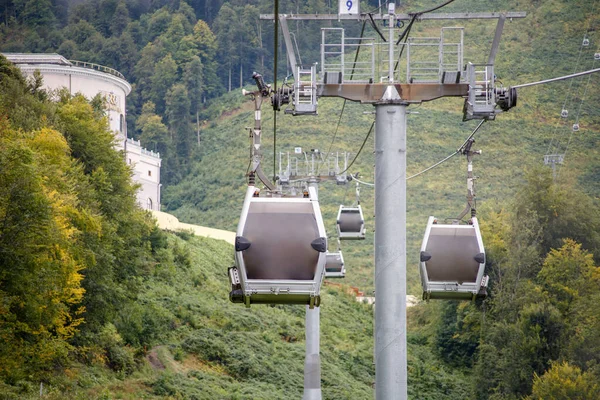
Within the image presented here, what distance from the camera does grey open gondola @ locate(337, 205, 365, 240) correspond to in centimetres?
3950

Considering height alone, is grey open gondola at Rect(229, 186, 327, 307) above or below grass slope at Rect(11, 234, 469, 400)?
above

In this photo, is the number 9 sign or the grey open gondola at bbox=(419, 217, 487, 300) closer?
the number 9 sign

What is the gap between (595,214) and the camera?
58.4 m

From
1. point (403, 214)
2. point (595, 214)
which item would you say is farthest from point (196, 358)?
point (403, 214)

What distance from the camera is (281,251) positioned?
16.9 m

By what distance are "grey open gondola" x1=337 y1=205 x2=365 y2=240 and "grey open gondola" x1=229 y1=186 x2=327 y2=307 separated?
22.2 meters

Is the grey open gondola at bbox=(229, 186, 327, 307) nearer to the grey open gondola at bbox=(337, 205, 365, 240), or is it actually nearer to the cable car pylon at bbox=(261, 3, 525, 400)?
the cable car pylon at bbox=(261, 3, 525, 400)

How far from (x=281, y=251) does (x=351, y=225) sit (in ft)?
75.0

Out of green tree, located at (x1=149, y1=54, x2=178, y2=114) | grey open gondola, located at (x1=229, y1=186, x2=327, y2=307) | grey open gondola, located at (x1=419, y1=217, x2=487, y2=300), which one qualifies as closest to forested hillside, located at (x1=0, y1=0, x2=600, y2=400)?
grey open gondola, located at (x1=419, y1=217, x2=487, y2=300)

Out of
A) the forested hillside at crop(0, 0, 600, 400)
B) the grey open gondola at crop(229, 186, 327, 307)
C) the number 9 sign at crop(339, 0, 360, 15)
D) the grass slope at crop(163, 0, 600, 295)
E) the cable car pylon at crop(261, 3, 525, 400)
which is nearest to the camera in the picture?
the cable car pylon at crop(261, 3, 525, 400)

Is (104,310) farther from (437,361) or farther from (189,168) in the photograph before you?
(189,168)

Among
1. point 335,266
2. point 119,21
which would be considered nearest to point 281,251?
point 335,266

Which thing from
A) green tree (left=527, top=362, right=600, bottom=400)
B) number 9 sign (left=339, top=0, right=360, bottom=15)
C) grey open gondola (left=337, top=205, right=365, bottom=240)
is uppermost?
number 9 sign (left=339, top=0, right=360, bottom=15)

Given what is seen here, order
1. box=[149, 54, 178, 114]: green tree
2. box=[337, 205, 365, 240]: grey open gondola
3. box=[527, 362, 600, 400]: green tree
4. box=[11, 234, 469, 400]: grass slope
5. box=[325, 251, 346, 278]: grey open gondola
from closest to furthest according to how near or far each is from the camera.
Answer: box=[11, 234, 469, 400]: grass slope < box=[337, 205, 365, 240]: grey open gondola < box=[325, 251, 346, 278]: grey open gondola < box=[527, 362, 600, 400]: green tree < box=[149, 54, 178, 114]: green tree
